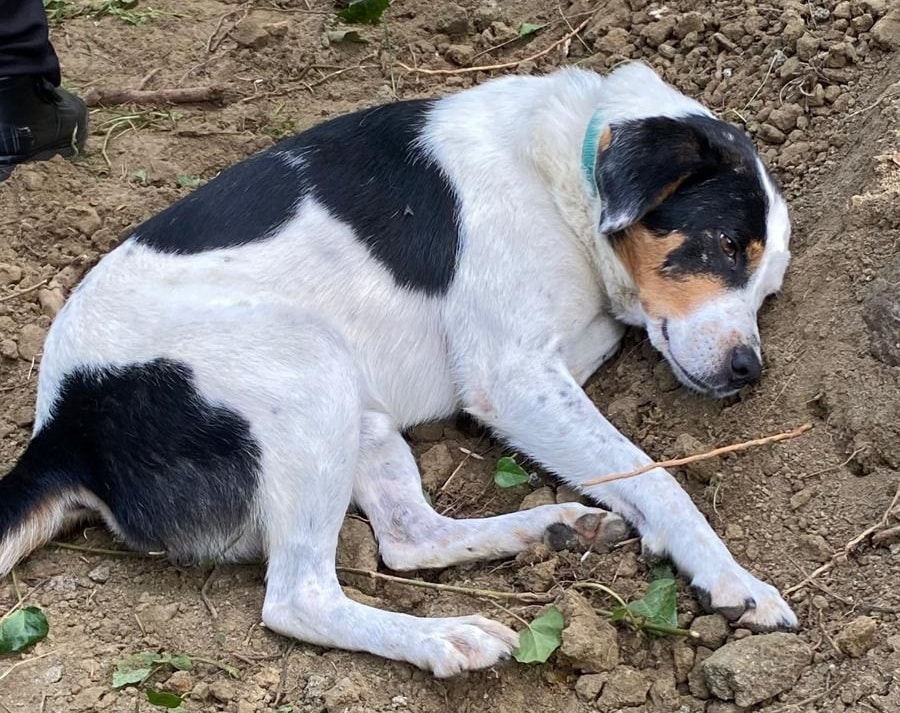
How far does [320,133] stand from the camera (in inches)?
176

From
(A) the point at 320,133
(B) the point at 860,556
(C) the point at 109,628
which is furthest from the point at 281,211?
(B) the point at 860,556

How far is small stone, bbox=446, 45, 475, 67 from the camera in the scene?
6234mm

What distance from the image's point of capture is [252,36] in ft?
21.2

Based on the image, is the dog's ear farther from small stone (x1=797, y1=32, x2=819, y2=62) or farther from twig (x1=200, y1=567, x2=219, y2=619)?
twig (x1=200, y1=567, x2=219, y2=619)

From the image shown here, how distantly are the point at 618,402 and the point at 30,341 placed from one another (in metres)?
2.52

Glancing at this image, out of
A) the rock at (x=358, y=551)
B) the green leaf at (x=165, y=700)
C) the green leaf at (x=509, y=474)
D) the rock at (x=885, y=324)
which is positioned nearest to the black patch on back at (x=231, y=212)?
the rock at (x=358, y=551)

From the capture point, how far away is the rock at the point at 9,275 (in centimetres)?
505

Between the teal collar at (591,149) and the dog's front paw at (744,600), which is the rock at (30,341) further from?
the dog's front paw at (744,600)

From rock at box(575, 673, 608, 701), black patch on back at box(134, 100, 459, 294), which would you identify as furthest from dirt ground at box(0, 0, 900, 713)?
black patch on back at box(134, 100, 459, 294)

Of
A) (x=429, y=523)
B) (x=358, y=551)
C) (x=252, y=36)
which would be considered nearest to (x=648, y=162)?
(x=429, y=523)

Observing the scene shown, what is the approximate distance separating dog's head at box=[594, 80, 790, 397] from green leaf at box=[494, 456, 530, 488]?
69 centimetres

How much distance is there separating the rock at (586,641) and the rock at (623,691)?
0.16 feet

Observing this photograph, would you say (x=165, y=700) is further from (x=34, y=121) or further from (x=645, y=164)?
(x=34, y=121)

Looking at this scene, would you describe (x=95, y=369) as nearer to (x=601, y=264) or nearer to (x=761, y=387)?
(x=601, y=264)
